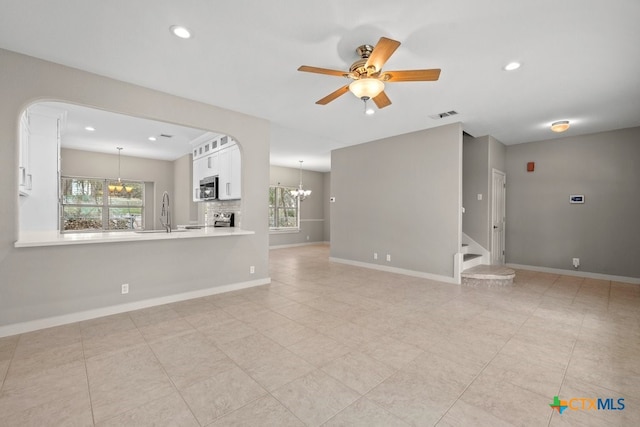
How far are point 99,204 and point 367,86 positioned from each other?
8189mm

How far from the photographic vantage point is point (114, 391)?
6.30 ft

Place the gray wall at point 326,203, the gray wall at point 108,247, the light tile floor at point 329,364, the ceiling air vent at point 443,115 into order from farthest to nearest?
the gray wall at point 326,203
the ceiling air vent at point 443,115
the gray wall at point 108,247
the light tile floor at point 329,364

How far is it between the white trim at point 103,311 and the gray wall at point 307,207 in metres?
5.45

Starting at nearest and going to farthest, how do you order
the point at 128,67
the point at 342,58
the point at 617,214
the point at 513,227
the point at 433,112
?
the point at 342,58, the point at 128,67, the point at 433,112, the point at 617,214, the point at 513,227

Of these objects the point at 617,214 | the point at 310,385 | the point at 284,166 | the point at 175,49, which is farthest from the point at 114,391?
the point at 284,166

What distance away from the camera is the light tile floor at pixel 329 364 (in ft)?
5.69

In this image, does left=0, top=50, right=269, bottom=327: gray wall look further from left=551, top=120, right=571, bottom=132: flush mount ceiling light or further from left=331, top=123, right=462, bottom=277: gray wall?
left=551, top=120, right=571, bottom=132: flush mount ceiling light

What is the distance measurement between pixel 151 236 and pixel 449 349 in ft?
11.5

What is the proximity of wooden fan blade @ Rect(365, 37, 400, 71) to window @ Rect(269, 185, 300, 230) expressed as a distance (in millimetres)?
7646

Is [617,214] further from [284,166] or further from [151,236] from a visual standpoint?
[284,166]

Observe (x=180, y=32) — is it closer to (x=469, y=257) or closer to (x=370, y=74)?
(x=370, y=74)

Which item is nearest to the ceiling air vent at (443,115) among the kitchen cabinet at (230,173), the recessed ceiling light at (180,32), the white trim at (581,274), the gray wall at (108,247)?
the gray wall at (108,247)

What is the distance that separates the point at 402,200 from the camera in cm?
566

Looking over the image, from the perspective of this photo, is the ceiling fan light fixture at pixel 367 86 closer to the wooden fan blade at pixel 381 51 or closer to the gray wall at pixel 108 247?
the wooden fan blade at pixel 381 51
